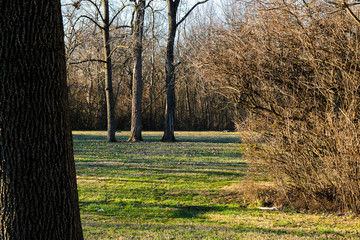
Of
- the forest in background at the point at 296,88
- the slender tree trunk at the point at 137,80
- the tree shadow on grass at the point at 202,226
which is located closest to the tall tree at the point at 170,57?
the slender tree trunk at the point at 137,80

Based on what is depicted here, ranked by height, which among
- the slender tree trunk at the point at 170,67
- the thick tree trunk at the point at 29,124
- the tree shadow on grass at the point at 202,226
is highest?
the slender tree trunk at the point at 170,67

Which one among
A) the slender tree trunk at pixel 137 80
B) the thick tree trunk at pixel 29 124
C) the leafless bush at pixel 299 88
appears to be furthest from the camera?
the slender tree trunk at pixel 137 80

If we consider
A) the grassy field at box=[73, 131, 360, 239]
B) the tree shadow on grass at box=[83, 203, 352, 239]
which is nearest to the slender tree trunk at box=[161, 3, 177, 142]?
the grassy field at box=[73, 131, 360, 239]

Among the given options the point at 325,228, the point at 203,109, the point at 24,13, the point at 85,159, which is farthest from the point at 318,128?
the point at 203,109

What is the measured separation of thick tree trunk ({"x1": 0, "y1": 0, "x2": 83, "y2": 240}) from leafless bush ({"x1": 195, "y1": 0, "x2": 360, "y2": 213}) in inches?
207

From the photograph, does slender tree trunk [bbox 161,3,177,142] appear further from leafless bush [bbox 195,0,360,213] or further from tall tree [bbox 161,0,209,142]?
leafless bush [bbox 195,0,360,213]

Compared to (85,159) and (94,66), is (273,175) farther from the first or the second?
(94,66)

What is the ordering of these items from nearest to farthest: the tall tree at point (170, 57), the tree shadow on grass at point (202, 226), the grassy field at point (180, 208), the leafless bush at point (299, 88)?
1. the tree shadow on grass at point (202, 226)
2. the grassy field at point (180, 208)
3. the leafless bush at point (299, 88)
4. the tall tree at point (170, 57)

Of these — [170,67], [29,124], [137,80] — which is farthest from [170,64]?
[29,124]

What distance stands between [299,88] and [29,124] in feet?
22.8

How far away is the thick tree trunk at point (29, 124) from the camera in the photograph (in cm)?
369

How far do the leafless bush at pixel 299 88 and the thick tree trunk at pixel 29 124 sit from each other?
525cm

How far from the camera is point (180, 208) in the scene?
9.47 meters

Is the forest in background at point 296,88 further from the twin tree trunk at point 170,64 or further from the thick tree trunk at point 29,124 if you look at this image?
the twin tree trunk at point 170,64
